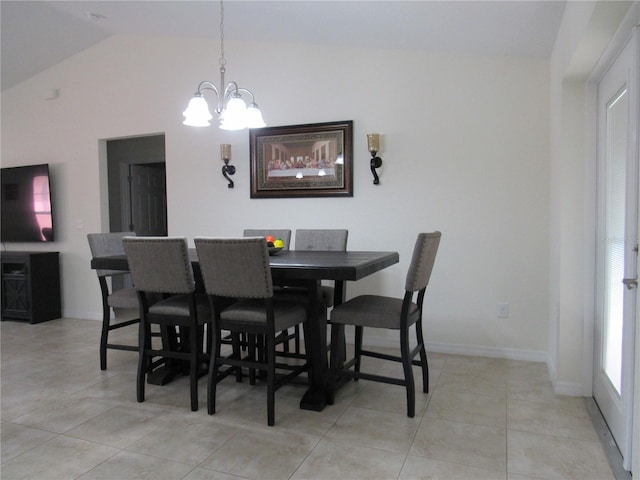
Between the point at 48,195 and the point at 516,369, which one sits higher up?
the point at 48,195

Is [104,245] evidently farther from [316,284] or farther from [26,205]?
[26,205]

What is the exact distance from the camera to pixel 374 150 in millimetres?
3682

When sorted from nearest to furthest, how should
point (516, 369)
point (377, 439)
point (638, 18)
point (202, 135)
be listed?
point (638, 18), point (377, 439), point (516, 369), point (202, 135)

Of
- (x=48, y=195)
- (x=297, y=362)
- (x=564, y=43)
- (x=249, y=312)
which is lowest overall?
(x=297, y=362)

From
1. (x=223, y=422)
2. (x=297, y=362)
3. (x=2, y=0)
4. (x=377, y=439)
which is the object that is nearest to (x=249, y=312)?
(x=223, y=422)

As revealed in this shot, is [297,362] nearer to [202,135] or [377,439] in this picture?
[377,439]

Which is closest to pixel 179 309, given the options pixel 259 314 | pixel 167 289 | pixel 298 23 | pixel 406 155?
pixel 167 289

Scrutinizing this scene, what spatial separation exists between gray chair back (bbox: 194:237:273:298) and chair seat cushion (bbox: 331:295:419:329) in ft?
1.70

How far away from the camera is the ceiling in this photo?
9.39ft

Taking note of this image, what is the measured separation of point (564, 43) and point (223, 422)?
292 cm

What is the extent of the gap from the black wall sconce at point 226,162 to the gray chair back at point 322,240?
1.05 m

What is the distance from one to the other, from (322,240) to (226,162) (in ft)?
4.53

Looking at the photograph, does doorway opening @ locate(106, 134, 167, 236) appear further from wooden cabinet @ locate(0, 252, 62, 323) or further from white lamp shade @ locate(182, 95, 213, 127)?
white lamp shade @ locate(182, 95, 213, 127)

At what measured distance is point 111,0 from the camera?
3727mm
